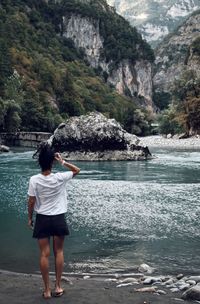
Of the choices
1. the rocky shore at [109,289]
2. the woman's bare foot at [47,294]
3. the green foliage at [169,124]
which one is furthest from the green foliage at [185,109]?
the woman's bare foot at [47,294]

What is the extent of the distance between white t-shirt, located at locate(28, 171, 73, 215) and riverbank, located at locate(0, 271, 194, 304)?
6.69 feet

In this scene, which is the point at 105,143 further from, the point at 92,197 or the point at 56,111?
the point at 56,111

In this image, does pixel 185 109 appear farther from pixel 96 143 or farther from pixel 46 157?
pixel 46 157

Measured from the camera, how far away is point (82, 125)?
80312 mm

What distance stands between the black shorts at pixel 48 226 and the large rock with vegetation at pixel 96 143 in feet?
216

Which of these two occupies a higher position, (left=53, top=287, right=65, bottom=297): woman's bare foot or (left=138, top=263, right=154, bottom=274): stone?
(left=53, top=287, right=65, bottom=297): woman's bare foot

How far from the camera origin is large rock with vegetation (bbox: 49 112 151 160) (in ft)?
258

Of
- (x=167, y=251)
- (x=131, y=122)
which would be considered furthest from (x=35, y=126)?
(x=167, y=251)

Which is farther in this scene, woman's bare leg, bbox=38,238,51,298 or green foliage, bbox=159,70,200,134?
green foliage, bbox=159,70,200,134

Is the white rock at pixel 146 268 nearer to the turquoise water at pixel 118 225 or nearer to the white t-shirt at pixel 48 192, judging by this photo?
the turquoise water at pixel 118 225

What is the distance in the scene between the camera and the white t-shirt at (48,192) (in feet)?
39.8

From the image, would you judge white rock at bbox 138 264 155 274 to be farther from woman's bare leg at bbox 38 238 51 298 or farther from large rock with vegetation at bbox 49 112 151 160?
large rock with vegetation at bbox 49 112 151 160

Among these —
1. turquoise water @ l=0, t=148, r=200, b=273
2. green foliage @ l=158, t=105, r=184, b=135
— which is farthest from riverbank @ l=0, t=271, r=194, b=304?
green foliage @ l=158, t=105, r=184, b=135

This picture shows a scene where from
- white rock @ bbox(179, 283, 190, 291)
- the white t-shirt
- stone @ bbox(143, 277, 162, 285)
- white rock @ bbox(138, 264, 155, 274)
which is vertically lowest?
white rock @ bbox(138, 264, 155, 274)
